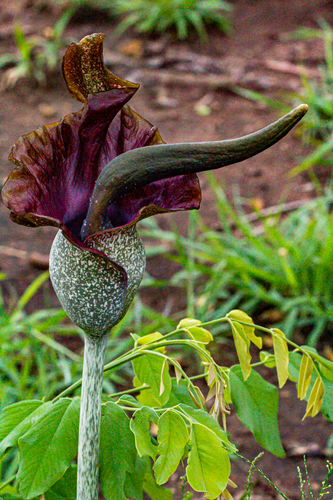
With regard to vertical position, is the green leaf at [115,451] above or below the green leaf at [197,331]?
below

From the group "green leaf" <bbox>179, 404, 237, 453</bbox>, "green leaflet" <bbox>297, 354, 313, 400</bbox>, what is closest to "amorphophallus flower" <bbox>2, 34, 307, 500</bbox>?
"green leaf" <bbox>179, 404, 237, 453</bbox>

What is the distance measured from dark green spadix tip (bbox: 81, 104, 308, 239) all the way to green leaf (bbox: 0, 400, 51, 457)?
0.26 meters

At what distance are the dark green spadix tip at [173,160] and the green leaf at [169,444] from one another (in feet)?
0.73

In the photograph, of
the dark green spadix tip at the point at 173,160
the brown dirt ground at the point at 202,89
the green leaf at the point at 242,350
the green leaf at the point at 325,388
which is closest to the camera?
the dark green spadix tip at the point at 173,160

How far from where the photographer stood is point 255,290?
5.90 ft

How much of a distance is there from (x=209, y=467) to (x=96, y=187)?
31 cm

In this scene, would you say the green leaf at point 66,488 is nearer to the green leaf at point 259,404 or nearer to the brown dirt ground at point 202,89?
the green leaf at point 259,404

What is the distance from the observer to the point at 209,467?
0.58 meters

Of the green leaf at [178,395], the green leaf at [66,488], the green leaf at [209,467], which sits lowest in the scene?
the green leaf at [66,488]

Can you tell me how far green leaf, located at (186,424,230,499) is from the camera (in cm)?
58

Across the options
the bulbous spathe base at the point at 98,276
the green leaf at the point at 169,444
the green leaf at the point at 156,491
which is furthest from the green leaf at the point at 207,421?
the green leaf at the point at 156,491

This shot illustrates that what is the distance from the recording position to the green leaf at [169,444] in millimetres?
588

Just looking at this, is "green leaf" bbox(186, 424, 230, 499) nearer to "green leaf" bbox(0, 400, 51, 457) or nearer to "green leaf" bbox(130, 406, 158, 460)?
"green leaf" bbox(130, 406, 158, 460)

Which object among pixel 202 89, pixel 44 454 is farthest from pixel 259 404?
pixel 202 89
